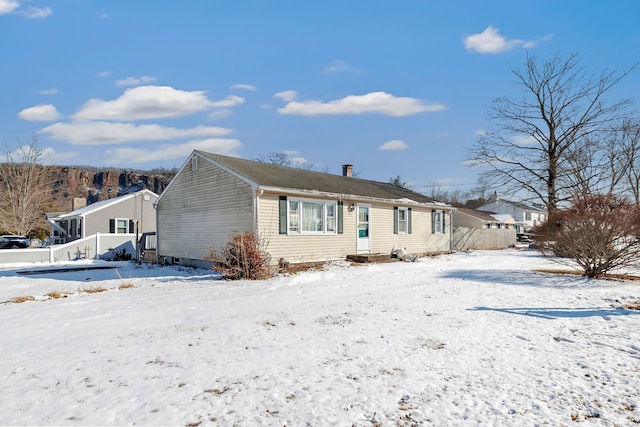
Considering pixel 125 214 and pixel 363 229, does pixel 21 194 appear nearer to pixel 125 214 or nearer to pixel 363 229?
pixel 125 214

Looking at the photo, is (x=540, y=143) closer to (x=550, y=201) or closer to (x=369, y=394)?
(x=550, y=201)

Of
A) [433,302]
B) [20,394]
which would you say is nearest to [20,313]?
[20,394]

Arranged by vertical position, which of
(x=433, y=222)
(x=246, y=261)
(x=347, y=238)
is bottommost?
(x=246, y=261)

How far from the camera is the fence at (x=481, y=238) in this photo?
2688 cm

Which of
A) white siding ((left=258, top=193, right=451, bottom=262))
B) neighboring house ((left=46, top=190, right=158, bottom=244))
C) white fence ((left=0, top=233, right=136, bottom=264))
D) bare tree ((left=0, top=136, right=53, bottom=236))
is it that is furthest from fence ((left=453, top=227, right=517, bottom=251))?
bare tree ((left=0, top=136, right=53, bottom=236))

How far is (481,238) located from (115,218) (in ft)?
87.5

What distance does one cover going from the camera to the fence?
2688cm

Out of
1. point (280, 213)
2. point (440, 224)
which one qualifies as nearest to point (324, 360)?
point (280, 213)

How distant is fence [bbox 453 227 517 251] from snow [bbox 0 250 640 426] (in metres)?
17.6

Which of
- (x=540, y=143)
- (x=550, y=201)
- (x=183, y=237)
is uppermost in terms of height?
(x=540, y=143)

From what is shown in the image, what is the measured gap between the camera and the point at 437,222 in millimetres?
22281

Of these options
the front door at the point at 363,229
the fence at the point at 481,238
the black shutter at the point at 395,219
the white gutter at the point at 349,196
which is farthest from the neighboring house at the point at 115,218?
the fence at the point at 481,238

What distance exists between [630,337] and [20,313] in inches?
415

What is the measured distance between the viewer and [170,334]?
19.4ft
